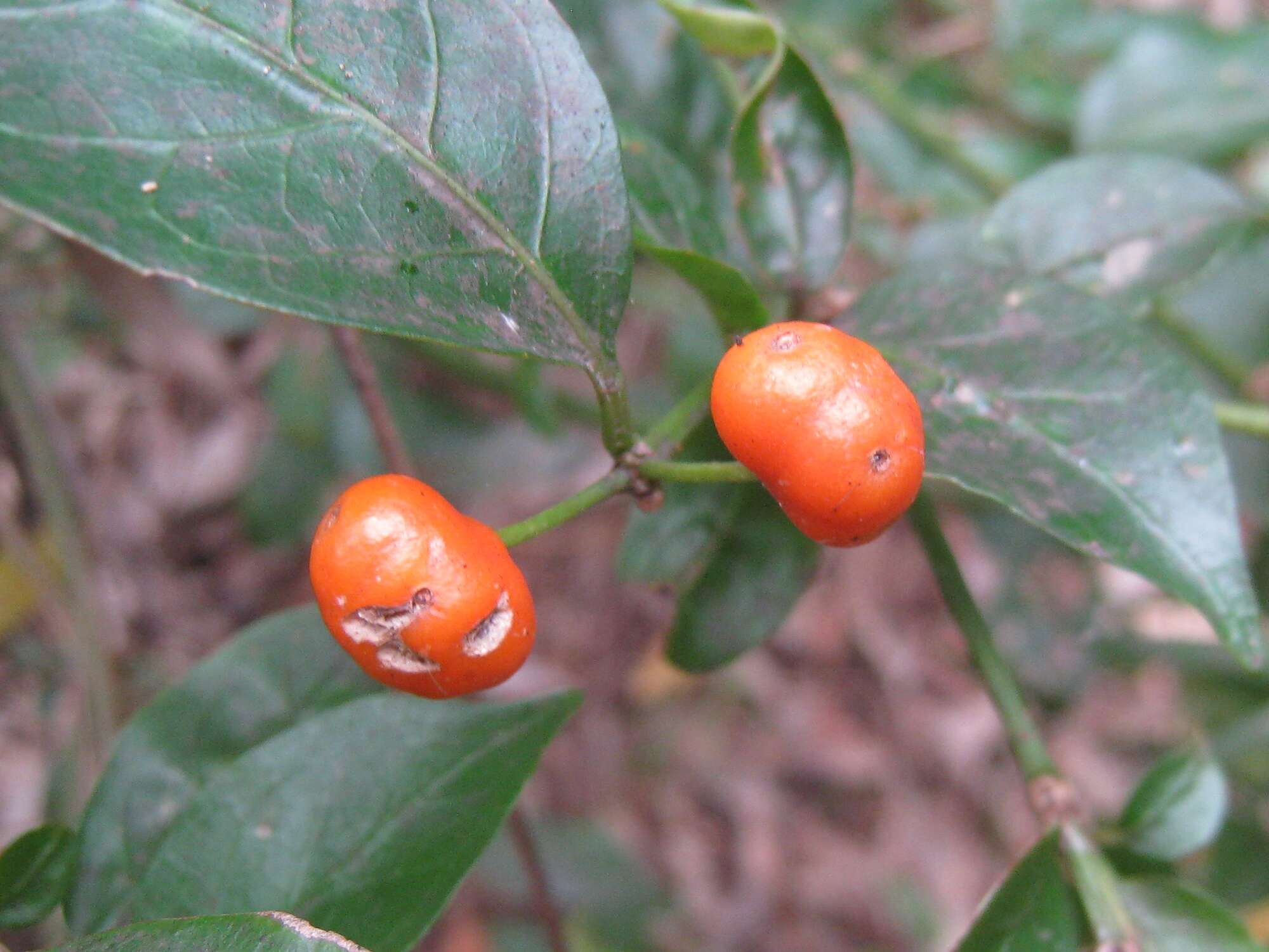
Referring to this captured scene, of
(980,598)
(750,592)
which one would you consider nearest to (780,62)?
(750,592)

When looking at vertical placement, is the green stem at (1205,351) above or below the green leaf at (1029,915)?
above

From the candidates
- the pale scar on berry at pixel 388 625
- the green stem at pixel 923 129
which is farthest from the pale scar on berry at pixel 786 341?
the green stem at pixel 923 129

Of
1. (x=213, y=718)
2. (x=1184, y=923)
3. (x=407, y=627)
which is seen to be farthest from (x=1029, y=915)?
(x=213, y=718)

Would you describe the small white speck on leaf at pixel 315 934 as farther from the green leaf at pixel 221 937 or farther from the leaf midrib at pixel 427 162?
the leaf midrib at pixel 427 162

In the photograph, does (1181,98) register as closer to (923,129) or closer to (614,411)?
(923,129)

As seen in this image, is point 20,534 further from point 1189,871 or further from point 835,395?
point 1189,871

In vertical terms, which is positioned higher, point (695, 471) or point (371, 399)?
point (695, 471)

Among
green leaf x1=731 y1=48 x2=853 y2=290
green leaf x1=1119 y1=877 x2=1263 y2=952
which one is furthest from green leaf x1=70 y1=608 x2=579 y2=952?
green leaf x1=1119 y1=877 x2=1263 y2=952
